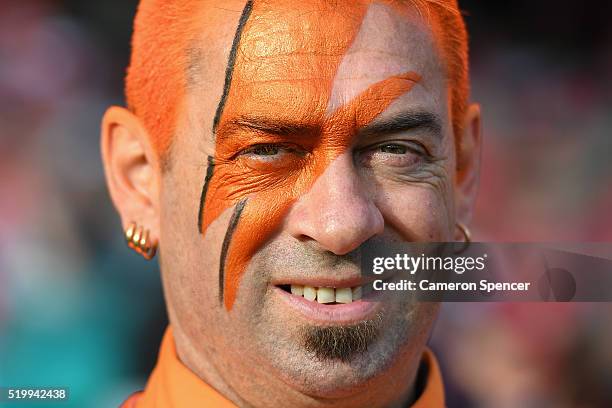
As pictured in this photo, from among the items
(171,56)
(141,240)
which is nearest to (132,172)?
(141,240)

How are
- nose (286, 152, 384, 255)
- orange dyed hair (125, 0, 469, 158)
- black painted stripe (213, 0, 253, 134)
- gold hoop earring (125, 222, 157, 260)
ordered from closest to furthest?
nose (286, 152, 384, 255) → black painted stripe (213, 0, 253, 134) → orange dyed hair (125, 0, 469, 158) → gold hoop earring (125, 222, 157, 260)

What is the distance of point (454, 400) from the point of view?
3721 mm

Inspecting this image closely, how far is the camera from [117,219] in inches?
145

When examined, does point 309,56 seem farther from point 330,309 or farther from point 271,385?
point 271,385

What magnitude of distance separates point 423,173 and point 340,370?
1.47 ft

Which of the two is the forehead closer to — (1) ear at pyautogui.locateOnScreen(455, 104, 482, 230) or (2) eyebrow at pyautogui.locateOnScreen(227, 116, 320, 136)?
(2) eyebrow at pyautogui.locateOnScreen(227, 116, 320, 136)

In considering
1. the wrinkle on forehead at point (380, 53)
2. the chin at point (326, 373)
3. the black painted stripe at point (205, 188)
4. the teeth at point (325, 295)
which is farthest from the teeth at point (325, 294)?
the wrinkle on forehead at point (380, 53)

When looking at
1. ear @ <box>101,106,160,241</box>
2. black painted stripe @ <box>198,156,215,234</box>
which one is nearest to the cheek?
black painted stripe @ <box>198,156,215,234</box>

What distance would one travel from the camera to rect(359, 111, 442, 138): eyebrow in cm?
189

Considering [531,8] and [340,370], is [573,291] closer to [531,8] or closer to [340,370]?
[340,370]

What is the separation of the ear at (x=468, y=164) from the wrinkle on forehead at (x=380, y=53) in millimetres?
325

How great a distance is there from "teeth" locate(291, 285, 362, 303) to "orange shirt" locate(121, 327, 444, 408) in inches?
12.3

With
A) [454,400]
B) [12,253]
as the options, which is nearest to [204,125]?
[12,253]

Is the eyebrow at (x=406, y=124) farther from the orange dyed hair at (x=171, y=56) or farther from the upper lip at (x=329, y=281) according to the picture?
the upper lip at (x=329, y=281)
